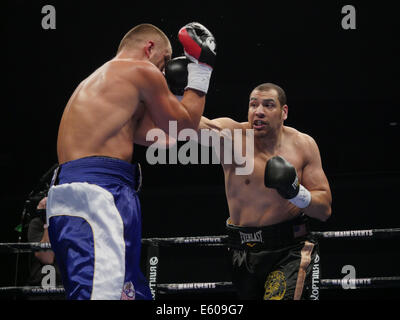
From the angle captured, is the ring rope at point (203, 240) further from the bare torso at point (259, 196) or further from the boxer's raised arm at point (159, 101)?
the boxer's raised arm at point (159, 101)

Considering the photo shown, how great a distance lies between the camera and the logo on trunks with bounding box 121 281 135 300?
1.92 meters

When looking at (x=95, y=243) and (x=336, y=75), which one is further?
(x=336, y=75)

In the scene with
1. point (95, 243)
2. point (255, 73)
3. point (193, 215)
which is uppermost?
point (255, 73)

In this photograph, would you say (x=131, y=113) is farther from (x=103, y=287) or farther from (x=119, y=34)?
(x=119, y=34)

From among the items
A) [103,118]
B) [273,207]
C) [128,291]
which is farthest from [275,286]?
[103,118]

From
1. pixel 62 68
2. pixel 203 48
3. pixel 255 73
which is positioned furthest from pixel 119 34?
pixel 203 48

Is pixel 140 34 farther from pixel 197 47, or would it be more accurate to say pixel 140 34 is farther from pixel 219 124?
pixel 219 124

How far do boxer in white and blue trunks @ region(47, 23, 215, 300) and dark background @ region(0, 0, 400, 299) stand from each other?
3.68 m

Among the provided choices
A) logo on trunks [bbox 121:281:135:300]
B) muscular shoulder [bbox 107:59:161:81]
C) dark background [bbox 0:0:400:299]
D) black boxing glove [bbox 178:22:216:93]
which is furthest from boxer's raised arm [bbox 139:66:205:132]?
dark background [bbox 0:0:400:299]

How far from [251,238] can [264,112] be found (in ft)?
2.61

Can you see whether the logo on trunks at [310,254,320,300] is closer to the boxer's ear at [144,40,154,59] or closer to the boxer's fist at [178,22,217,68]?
the boxer's fist at [178,22,217,68]

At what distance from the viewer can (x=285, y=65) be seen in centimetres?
668

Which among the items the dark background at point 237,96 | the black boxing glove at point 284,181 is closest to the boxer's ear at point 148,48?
the black boxing glove at point 284,181
